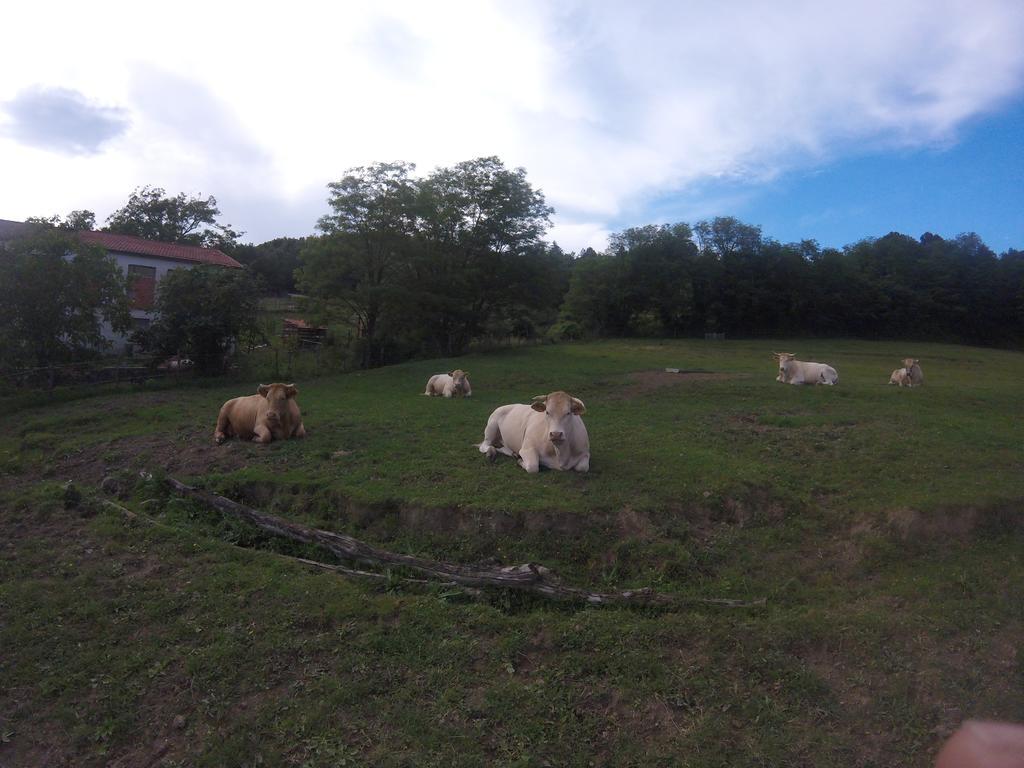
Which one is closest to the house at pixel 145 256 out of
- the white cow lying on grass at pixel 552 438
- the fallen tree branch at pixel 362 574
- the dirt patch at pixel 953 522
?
the white cow lying on grass at pixel 552 438

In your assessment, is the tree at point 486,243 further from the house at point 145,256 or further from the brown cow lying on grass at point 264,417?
the brown cow lying on grass at point 264,417

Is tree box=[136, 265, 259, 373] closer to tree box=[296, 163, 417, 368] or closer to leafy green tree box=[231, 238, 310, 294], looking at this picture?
tree box=[296, 163, 417, 368]

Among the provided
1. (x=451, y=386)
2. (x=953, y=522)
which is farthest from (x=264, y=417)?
(x=953, y=522)

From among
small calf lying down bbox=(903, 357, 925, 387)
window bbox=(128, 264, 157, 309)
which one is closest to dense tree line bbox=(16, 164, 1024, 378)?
window bbox=(128, 264, 157, 309)

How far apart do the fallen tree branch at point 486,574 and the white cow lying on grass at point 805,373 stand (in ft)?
46.1

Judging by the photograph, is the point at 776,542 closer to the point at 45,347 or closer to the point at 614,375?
the point at 614,375

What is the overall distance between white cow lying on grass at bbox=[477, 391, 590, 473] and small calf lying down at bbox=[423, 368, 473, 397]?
839cm

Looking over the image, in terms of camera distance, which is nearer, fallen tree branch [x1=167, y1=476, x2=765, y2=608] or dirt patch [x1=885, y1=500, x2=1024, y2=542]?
fallen tree branch [x1=167, y1=476, x2=765, y2=608]

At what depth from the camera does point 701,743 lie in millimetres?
4371

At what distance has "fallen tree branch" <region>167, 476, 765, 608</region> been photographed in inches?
241

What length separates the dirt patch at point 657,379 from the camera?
18000mm

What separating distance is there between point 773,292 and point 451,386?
132 feet

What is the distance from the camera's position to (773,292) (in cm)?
5197

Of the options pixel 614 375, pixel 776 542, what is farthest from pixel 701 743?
pixel 614 375
